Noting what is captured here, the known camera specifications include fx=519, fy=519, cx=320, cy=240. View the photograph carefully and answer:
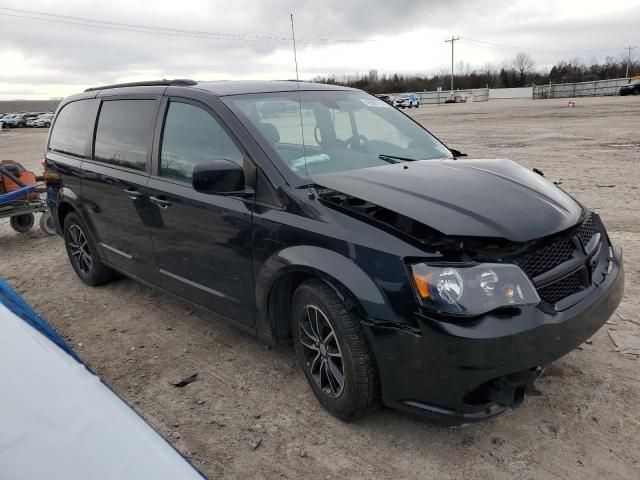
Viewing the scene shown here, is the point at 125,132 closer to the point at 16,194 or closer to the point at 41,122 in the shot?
the point at 16,194

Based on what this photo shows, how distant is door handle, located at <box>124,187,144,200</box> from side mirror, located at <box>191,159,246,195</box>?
1.14 m

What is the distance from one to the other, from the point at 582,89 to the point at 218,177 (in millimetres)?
68367

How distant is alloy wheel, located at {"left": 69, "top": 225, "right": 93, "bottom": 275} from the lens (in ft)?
17.0

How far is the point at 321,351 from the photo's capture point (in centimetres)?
288

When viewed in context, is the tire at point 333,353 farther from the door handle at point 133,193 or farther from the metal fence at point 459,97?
the metal fence at point 459,97

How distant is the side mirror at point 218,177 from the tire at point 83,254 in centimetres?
250

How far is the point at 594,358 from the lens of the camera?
333 centimetres

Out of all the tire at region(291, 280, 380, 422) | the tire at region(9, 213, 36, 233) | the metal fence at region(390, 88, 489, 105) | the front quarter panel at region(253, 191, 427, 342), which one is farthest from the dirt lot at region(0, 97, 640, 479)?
the metal fence at region(390, 88, 489, 105)

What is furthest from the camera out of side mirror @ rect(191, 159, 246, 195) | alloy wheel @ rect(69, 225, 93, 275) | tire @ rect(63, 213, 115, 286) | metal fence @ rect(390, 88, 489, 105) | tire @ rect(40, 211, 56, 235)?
metal fence @ rect(390, 88, 489, 105)

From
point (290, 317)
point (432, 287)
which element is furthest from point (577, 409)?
point (290, 317)

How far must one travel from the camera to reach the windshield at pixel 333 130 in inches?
127

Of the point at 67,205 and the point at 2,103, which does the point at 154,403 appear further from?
the point at 2,103

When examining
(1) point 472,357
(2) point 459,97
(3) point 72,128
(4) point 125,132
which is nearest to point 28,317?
(4) point 125,132

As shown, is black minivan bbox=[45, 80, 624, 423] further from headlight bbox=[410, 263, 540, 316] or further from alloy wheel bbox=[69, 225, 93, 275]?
alloy wheel bbox=[69, 225, 93, 275]
